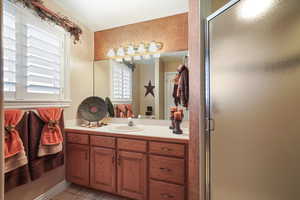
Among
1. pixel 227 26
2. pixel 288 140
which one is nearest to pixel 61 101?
pixel 227 26

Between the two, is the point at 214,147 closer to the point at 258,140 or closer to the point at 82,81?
the point at 258,140

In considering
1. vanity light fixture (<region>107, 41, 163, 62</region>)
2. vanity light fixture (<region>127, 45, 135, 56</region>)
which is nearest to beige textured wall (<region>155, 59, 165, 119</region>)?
vanity light fixture (<region>107, 41, 163, 62</region>)

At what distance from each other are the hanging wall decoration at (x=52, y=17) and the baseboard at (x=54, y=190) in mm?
1990

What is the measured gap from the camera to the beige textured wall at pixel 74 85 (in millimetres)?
1639

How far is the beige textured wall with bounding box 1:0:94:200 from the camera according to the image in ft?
5.38

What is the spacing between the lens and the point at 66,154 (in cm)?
201

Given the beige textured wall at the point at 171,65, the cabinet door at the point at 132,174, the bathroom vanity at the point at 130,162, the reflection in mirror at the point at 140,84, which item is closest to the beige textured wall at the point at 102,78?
the reflection in mirror at the point at 140,84

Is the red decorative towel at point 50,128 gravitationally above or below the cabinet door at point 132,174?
above

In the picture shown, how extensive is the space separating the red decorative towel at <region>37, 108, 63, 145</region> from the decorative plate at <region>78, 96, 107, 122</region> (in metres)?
0.55

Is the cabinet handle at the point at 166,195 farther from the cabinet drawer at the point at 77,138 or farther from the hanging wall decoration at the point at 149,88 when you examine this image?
the hanging wall decoration at the point at 149,88

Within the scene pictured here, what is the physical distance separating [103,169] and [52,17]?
6.29 ft

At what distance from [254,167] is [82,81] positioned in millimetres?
2336

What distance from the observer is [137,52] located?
233cm

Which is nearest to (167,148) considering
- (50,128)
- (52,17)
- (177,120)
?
(177,120)
